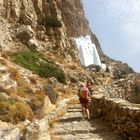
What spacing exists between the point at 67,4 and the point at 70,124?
49.8 metres

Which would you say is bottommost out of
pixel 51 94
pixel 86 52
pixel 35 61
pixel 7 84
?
pixel 51 94

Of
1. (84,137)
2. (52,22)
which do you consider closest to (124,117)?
(84,137)

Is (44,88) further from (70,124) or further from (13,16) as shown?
(13,16)

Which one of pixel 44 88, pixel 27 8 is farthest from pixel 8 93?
pixel 27 8

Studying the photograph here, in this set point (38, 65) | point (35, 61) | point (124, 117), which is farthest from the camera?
point (35, 61)

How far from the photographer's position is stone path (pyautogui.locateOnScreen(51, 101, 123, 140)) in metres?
13.2

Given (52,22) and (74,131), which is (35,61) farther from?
(74,131)

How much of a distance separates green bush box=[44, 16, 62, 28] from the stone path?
33.8 m

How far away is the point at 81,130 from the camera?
14336mm

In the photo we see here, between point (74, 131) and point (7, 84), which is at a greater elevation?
point (7, 84)

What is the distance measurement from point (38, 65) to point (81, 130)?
21422 mm

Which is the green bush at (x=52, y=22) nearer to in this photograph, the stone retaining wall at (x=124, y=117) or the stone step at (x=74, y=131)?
the stone retaining wall at (x=124, y=117)

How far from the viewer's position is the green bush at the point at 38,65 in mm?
33062

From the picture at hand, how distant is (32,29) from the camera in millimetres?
45469
